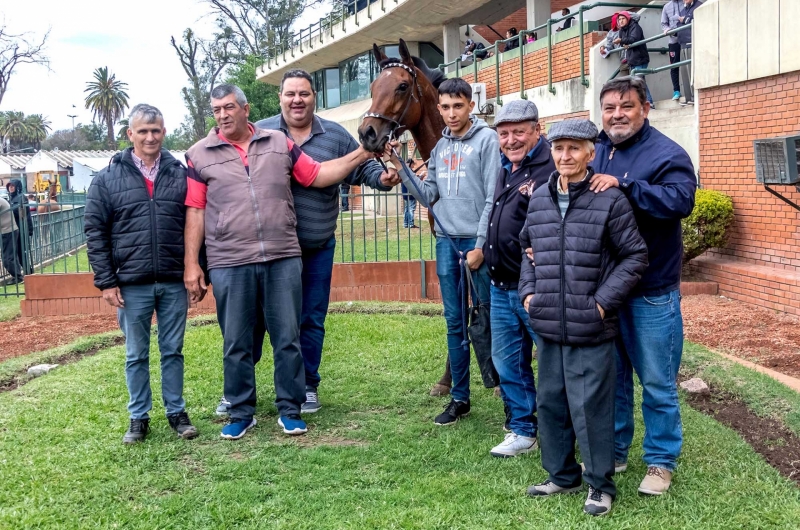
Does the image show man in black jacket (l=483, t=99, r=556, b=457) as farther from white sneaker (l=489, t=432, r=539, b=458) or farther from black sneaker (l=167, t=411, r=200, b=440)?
black sneaker (l=167, t=411, r=200, b=440)

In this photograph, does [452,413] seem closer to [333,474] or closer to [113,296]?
[333,474]

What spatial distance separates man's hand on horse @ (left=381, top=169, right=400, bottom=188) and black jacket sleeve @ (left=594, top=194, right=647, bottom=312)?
193 centimetres

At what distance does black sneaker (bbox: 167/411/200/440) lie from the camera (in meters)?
5.00

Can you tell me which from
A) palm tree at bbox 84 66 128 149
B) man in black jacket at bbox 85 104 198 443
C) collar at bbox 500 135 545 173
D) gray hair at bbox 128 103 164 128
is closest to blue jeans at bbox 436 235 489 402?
collar at bbox 500 135 545 173

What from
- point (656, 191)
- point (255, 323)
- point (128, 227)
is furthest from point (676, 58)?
point (128, 227)

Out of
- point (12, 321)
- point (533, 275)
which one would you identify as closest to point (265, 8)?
point (12, 321)

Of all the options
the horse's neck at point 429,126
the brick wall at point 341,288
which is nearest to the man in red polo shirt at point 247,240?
the horse's neck at point 429,126

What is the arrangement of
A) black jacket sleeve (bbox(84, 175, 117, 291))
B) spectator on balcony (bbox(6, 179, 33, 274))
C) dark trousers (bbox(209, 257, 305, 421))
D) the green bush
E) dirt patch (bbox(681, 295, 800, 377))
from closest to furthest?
1. black jacket sleeve (bbox(84, 175, 117, 291))
2. dark trousers (bbox(209, 257, 305, 421))
3. dirt patch (bbox(681, 295, 800, 377))
4. the green bush
5. spectator on balcony (bbox(6, 179, 33, 274))

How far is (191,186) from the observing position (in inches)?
196

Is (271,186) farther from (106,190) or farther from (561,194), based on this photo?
(561,194)

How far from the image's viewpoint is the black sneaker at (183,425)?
197 inches

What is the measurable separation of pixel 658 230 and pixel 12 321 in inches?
365

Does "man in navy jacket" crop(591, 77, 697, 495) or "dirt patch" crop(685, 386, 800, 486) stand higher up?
"man in navy jacket" crop(591, 77, 697, 495)

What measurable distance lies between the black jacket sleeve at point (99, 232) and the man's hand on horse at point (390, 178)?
1.78 meters
